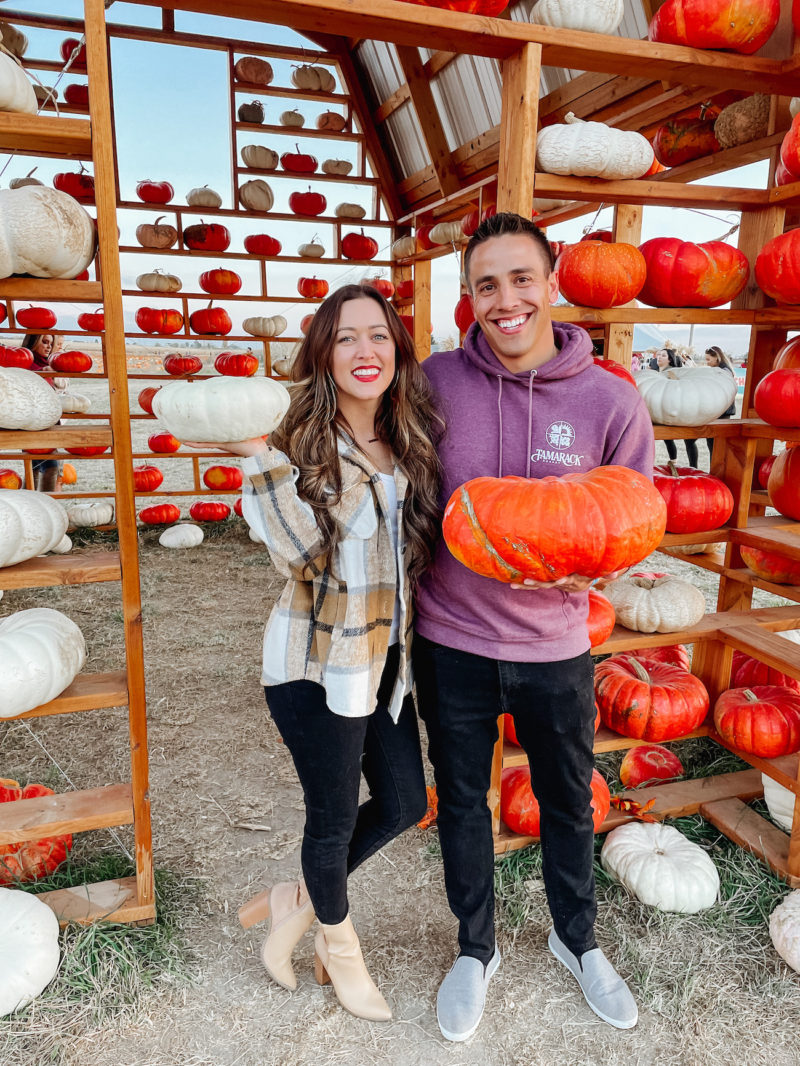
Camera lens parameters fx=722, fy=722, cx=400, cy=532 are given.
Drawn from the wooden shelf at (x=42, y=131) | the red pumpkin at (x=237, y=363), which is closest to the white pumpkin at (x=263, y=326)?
the red pumpkin at (x=237, y=363)

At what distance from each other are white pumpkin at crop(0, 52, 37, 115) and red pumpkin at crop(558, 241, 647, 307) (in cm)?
145

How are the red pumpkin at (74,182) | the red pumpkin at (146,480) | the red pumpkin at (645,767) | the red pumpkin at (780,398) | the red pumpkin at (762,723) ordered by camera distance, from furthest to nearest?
the red pumpkin at (146,480) < the red pumpkin at (74,182) < the red pumpkin at (645,767) < the red pumpkin at (762,723) < the red pumpkin at (780,398)

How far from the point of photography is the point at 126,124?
691 centimetres

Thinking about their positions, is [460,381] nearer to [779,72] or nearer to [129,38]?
[779,72]

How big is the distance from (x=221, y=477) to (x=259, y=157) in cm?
310

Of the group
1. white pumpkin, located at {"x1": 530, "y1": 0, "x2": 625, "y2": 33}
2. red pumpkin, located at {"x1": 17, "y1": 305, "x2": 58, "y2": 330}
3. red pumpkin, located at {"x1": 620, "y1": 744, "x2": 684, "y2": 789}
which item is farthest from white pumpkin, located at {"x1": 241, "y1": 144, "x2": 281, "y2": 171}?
red pumpkin, located at {"x1": 620, "y1": 744, "x2": 684, "y2": 789}

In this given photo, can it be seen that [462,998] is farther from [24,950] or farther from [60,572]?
[60,572]

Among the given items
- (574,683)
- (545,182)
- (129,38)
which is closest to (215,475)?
(129,38)

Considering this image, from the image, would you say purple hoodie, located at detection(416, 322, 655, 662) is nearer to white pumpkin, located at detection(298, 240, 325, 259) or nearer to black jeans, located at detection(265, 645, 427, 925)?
black jeans, located at detection(265, 645, 427, 925)

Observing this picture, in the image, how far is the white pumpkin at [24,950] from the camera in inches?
67.9

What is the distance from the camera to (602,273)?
2.11m

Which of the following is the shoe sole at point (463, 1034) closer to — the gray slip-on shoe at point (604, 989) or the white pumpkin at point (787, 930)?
the gray slip-on shoe at point (604, 989)

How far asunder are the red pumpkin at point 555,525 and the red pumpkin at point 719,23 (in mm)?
1425

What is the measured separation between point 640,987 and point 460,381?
5.27 feet
